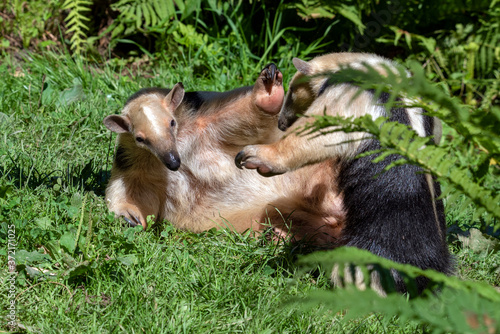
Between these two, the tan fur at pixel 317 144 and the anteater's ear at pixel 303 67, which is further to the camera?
the anteater's ear at pixel 303 67

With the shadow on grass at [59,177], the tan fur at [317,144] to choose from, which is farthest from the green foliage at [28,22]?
the tan fur at [317,144]

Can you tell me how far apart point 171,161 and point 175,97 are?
2.25 ft

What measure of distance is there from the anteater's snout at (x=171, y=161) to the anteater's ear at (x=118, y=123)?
1.78 ft

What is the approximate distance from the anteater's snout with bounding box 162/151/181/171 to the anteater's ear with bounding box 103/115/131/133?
54 cm

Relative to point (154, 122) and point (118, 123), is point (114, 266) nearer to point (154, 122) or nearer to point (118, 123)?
point (154, 122)

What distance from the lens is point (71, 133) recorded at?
5.88 m

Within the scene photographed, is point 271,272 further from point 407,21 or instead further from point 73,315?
point 407,21

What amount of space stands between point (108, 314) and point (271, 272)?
1.20 meters

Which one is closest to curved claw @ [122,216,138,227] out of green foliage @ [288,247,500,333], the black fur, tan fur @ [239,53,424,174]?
tan fur @ [239,53,424,174]

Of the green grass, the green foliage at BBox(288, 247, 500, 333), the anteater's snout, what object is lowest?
the green grass

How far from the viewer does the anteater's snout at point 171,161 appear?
14.8ft

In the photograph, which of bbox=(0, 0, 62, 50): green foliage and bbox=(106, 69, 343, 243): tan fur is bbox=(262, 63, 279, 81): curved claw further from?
bbox=(0, 0, 62, 50): green foliage

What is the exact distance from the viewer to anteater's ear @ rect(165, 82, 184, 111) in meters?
4.90

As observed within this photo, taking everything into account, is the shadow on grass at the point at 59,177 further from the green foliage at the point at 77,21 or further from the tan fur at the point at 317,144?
the green foliage at the point at 77,21
